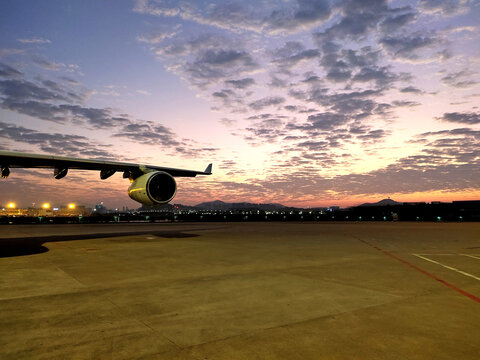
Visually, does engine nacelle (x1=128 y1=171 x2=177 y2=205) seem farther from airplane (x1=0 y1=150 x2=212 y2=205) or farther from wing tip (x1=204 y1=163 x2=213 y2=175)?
wing tip (x1=204 y1=163 x2=213 y2=175)

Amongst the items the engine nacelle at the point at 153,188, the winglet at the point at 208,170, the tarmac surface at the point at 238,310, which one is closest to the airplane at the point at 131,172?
the engine nacelle at the point at 153,188

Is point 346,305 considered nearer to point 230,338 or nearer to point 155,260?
point 230,338

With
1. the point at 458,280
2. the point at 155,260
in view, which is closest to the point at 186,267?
the point at 155,260

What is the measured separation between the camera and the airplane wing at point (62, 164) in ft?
41.0

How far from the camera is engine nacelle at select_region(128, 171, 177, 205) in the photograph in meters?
16.0

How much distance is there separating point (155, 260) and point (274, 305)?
18.9 feet

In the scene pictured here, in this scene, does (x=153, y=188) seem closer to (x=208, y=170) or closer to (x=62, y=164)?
(x=62, y=164)

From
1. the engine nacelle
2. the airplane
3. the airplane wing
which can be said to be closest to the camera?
the airplane wing

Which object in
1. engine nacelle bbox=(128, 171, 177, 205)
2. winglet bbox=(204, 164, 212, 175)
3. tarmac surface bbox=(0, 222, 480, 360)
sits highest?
winglet bbox=(204, 164, 212, 175)

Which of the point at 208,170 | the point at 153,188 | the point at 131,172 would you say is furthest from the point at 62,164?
the point at 208,170

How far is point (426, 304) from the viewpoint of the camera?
223 inches

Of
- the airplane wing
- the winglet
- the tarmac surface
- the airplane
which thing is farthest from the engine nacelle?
the tarmac surface

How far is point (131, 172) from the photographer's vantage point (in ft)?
58.5

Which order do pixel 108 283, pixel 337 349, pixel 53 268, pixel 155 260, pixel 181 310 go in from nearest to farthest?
pixel 337 349 < pixel 181 310 < pixel 108 283 < pixel 53 268 < pixel 155 260
